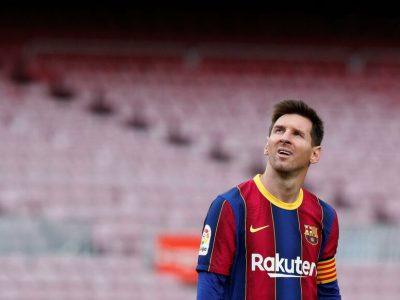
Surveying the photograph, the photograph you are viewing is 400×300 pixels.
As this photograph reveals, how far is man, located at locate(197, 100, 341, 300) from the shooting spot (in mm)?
3639

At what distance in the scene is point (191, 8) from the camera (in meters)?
16.0

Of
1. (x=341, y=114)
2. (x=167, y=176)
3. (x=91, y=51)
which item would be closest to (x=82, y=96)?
(x=91, y=51)

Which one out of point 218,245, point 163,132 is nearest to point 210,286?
point 218,245

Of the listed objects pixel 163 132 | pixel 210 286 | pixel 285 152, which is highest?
pixel 163 132

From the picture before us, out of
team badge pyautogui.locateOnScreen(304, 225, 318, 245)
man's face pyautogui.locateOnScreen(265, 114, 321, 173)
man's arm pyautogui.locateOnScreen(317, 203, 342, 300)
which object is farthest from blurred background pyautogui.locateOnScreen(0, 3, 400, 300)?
man's face pyautogui.locateOnScreen(265, 114, 321, 173)

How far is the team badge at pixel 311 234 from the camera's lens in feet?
12.4

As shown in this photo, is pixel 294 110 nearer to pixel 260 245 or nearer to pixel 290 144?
pixel 290 144

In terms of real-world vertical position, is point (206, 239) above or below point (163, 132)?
below

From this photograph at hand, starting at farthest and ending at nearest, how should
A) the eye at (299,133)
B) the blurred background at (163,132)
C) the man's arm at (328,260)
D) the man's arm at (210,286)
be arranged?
the blurred background at (163,132) < the man's arm at (328,260) < the eye at (299,133) < the man's arm at (210,286)

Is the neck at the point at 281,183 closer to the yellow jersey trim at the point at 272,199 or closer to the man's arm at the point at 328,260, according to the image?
the yellow jersey trim at the point at 272,199

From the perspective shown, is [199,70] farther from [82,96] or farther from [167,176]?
[167,176]

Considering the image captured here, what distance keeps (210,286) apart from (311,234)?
43 centimetres

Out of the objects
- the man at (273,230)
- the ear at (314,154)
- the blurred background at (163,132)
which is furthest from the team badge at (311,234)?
the blurred background at (163,132)

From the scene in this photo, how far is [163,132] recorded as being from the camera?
13.6m
